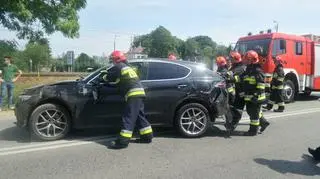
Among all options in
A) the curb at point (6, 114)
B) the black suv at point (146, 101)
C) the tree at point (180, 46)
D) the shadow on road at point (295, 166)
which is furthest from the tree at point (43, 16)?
the tree at point (180, 46)

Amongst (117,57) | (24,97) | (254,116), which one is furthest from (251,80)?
(24,97)

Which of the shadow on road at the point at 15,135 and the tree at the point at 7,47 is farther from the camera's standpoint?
the tree at the point at 7,47

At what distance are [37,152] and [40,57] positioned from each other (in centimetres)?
7736

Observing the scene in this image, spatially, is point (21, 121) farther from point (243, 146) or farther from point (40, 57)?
point (40, 57)

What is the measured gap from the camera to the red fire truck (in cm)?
1433

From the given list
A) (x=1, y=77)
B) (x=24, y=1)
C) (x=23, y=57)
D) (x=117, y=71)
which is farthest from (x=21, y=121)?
(x=23, y=57)

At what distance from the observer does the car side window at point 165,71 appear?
7988 mm

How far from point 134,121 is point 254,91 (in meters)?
2.70

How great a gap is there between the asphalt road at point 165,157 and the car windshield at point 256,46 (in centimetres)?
587

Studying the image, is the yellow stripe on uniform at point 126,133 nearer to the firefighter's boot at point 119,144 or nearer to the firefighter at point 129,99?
the firefighter at point 129,99

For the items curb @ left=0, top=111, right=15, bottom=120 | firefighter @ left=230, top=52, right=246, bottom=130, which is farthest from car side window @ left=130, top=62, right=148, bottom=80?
curb @ left=0, top=111, right=15, bottom=120

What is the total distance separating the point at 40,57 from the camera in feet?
264

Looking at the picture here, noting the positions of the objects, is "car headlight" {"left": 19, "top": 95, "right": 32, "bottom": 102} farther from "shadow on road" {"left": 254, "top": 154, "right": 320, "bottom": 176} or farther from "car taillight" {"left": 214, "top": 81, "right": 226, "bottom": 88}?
"shadow on road" {"left": 254, "top": 154, "right": 320, "bottom": 176}

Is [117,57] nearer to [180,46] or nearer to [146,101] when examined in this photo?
[146,101]
